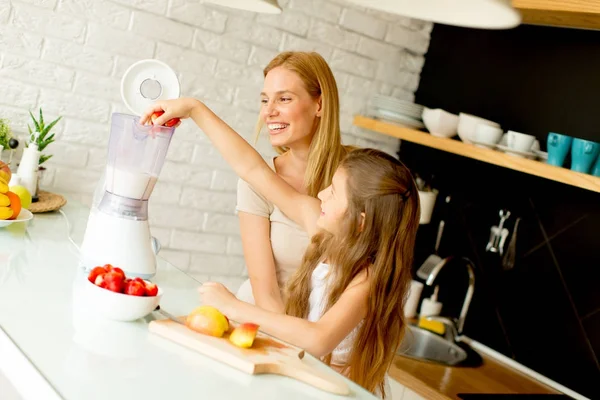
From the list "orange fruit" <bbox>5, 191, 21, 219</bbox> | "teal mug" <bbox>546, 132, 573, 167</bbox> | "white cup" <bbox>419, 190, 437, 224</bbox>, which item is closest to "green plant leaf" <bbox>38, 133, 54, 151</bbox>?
"orange fruit" <bbox>5, 191, 21, 219</bbox>

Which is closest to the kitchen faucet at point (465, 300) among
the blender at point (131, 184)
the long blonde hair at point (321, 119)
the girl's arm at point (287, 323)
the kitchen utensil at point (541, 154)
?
the kitchen utensil at point (541, 154)

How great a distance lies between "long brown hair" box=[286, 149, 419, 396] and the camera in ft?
6.02

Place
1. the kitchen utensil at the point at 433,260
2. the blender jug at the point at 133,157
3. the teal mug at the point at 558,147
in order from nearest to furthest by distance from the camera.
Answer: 1. the blender jug at the point at 133,157
2. the teal mug at the point at 558,147
3. the kitchen utensil at the point at 433,260

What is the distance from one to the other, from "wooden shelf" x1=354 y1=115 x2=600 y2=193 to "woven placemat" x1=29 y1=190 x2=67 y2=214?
4.46ft

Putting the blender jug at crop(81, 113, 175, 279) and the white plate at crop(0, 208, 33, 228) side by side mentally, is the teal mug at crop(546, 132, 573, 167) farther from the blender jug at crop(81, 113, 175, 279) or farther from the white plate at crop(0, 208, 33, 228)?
the white plate at crop(0, 208, 33, 228)

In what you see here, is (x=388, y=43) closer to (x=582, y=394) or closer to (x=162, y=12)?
(x=162, y=12)

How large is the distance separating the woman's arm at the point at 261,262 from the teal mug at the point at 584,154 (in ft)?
3.51

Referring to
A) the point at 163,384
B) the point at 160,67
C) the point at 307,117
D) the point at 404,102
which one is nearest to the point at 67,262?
the point at 160,67

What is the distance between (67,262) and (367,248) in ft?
2.31

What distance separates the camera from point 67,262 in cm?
178

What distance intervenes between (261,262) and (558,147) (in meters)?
1.13

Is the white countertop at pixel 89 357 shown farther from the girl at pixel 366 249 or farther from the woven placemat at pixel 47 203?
the woven placemat at pixel 47 203

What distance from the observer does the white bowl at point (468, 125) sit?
9.70 feet

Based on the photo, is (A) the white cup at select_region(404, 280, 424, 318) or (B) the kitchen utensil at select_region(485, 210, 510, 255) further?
(A) the white cup at select_region(404, 280, 424, 318)
